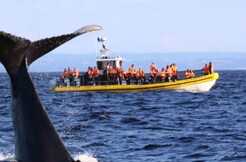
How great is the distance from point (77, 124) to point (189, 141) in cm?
551

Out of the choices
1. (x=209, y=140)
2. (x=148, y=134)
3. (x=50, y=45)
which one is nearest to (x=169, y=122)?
(x=148, y=134)

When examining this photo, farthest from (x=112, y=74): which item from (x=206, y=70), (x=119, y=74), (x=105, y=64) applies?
(x=206, y=70)

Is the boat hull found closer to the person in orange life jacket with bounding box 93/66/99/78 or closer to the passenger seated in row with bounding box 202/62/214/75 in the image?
the person in orange life jacket with bounding box 93/66/99/78

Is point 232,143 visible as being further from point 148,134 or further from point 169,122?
point 169,122

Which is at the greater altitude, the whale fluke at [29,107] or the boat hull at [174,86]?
the whale fluke at [29,107]

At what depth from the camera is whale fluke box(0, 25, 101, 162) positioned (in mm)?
7668

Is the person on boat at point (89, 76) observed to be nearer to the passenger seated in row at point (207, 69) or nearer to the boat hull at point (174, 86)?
the boat hull at point (174, 86)

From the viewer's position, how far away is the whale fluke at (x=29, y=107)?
7668mm

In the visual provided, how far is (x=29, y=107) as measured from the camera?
782 centimetres

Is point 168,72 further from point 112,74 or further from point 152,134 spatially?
point 152,134

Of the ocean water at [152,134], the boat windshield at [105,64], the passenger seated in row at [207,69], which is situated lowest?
the ocean water at [152,134]

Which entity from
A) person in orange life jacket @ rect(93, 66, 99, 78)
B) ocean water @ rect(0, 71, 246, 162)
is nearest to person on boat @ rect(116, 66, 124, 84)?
person in orange life jacket @ rect(93, 66, 99, 78)

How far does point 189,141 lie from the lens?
15039 mm

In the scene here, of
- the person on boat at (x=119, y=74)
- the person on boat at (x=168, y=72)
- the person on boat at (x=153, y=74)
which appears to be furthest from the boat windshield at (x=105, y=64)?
the person on boat at (x=168, y=72)
